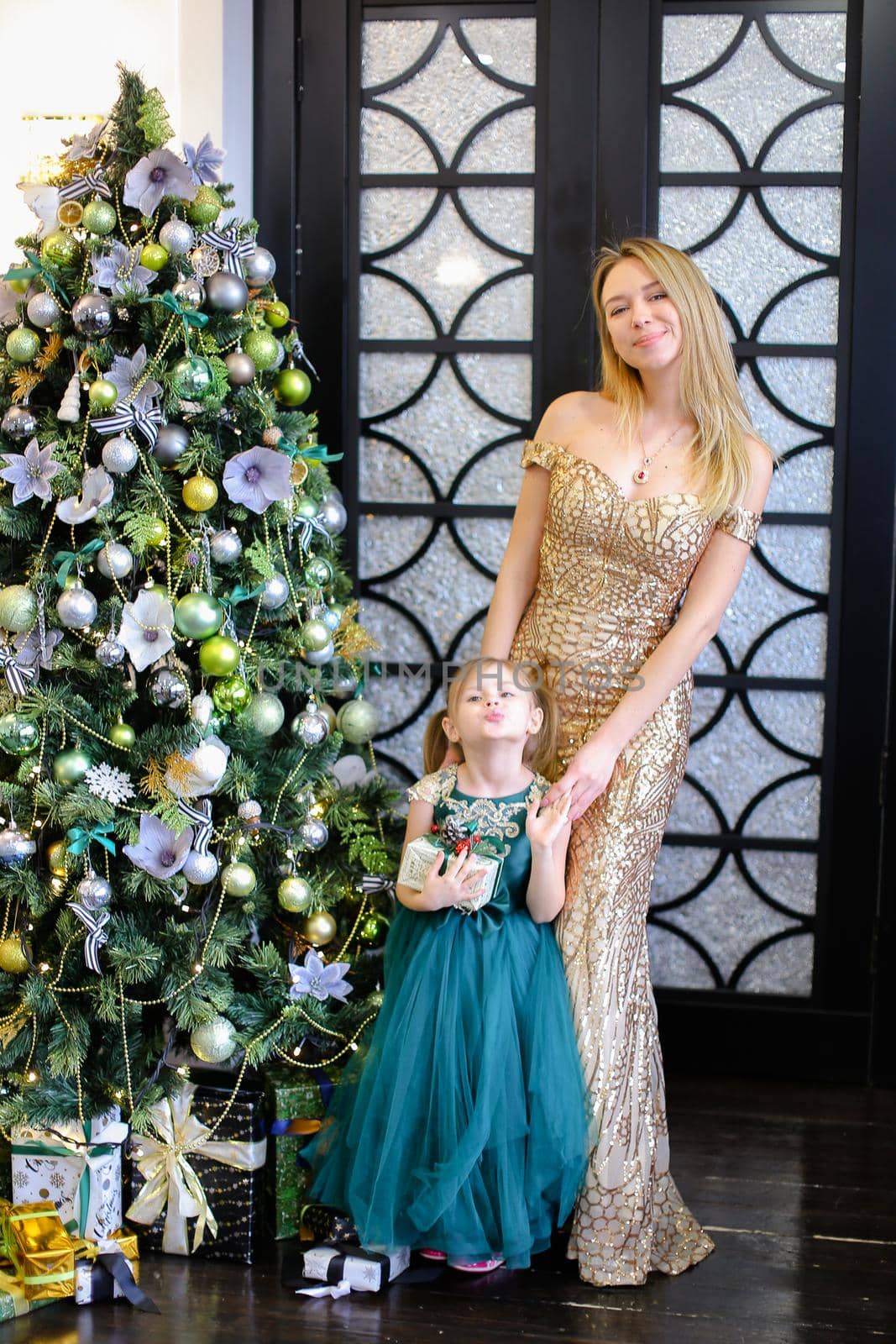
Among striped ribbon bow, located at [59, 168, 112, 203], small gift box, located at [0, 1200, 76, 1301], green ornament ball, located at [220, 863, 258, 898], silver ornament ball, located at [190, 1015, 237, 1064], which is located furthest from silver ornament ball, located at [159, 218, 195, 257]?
small gift box, located at [0, 1200, 76, 1301]

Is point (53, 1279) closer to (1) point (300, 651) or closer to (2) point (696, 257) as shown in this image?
(1) point (300, 651)

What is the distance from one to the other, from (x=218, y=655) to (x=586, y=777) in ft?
2.12

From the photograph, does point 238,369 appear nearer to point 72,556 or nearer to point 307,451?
point 307,451

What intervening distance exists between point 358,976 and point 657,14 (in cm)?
221

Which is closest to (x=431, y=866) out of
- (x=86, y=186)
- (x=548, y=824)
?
(x=548, y=824)

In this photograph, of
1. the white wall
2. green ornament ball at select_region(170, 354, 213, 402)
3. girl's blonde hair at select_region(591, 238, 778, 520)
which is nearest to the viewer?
green ornament ball at select_region(170, 354, 213, 402)

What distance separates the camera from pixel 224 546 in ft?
7.30

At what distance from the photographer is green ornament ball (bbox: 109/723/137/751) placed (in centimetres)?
221

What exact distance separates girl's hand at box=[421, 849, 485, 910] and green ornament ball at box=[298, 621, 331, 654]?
0.45 m

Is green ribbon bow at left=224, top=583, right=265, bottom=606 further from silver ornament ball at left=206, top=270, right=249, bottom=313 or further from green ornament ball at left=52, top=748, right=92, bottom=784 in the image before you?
silver ornament ball at left=206, top=270, right=249, bottom=313

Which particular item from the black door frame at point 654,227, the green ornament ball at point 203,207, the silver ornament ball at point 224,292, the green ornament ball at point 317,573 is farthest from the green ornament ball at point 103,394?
the black door frame at point 654,227

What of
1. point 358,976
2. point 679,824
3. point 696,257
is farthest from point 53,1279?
point 696,257

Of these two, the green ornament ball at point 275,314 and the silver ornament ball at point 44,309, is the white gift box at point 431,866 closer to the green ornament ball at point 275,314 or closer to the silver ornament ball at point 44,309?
the green ornament ball at point 275,314

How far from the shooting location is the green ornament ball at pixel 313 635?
2385 millimetres
